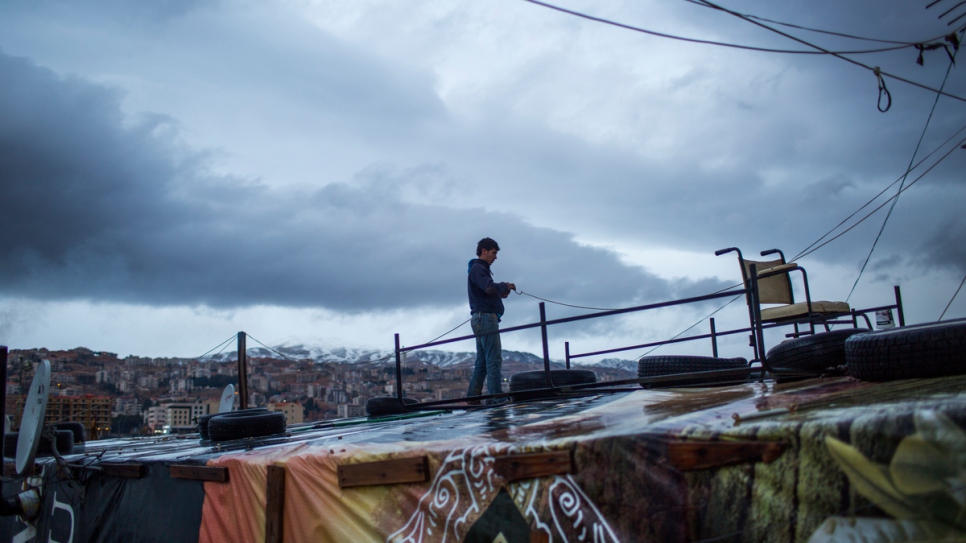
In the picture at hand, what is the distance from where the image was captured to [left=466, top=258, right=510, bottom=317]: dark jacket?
6896 mm

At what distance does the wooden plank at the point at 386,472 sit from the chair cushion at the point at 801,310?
16.5ft

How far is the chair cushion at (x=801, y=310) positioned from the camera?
6875 millimetres

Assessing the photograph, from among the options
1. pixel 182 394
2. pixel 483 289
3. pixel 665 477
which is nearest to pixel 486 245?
pixel 483 289

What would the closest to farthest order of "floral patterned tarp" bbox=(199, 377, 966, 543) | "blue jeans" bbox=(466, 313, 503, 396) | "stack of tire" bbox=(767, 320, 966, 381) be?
"floral patterned tarp" bbox=(199, 377, 966, 543), "stack of tire" bbox=(767, 320, 966, 381), "blue jeans" bbox=(466, 313, 503, 396)

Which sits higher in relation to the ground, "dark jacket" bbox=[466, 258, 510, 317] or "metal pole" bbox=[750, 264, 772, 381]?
"dark jacket" bbox=[466, 258, 510, 317]

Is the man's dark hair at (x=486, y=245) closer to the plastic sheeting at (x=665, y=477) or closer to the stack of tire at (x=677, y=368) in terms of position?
the stack of tire at (x=677, y=368)

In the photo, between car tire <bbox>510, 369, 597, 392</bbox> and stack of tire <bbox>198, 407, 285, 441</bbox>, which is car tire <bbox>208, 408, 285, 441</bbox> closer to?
stack of tire <bbox>198, 407, 285, 441</bbox>

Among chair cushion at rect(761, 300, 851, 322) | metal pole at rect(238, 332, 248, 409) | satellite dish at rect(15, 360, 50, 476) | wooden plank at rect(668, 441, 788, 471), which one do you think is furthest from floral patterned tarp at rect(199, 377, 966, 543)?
metal pole at rect(238, 332, 248, 409)

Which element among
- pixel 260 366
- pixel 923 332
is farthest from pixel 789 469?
pixel 260 366

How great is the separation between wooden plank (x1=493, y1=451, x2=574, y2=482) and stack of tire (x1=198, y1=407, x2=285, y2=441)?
5.19 m

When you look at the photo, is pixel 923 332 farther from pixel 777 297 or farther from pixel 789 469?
pixel 777 297

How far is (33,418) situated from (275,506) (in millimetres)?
4250

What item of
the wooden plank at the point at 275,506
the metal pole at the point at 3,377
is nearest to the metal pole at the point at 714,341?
the wooden plank at the point at 275,506

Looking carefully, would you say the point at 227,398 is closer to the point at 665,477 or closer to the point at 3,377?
the point at 3,377
